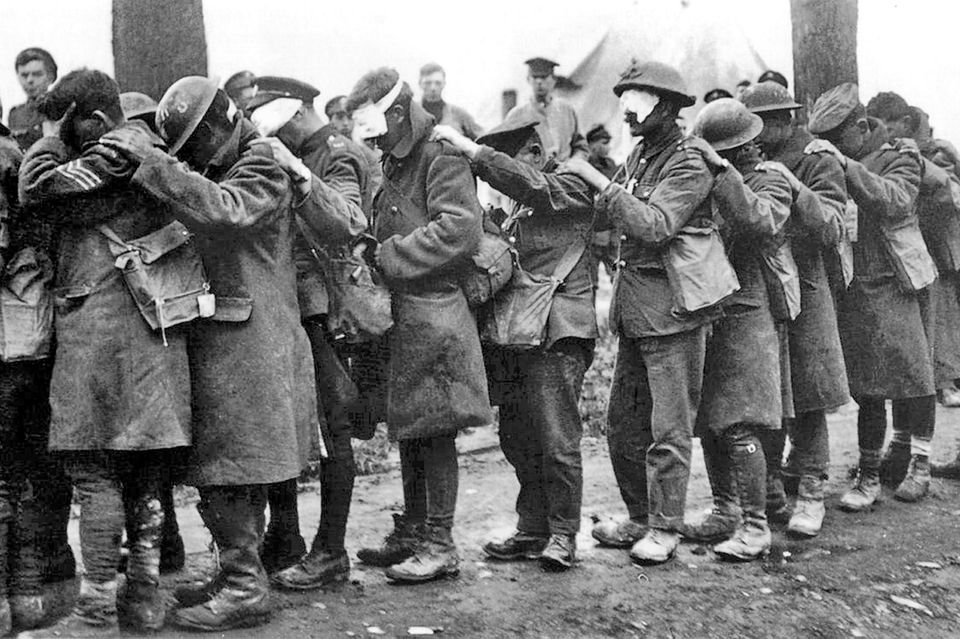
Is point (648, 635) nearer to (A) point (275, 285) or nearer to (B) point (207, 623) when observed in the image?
(B) point (207, 623)

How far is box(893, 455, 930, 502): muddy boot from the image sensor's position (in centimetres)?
646

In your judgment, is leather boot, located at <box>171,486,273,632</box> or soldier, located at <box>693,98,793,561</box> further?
soldier, located at <box>693,98,793,561</box>

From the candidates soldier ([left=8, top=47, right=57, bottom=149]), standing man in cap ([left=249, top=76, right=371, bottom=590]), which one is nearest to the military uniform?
standing man in cap ([left=249, top=76, right=371, bottom=590])

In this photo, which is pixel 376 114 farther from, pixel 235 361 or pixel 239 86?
pixel 239 86

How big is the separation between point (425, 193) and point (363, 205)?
45 centimetres

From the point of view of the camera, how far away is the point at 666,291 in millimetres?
5152

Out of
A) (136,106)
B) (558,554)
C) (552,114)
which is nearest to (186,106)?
(136,106)

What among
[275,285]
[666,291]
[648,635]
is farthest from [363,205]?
[648,635]

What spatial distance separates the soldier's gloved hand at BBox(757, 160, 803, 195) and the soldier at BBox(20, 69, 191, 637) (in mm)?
3010

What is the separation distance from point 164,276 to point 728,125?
288 cm

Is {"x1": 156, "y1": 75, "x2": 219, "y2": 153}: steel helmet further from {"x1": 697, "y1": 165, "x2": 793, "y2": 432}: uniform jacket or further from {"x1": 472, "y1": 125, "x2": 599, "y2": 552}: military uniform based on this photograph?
{"x1": 697, "y1": 165, "x2": 793, "y2": 432}: uniform jacket

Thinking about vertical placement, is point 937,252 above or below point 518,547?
above

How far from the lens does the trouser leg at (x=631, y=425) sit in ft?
17.9

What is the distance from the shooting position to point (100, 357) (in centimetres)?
404
